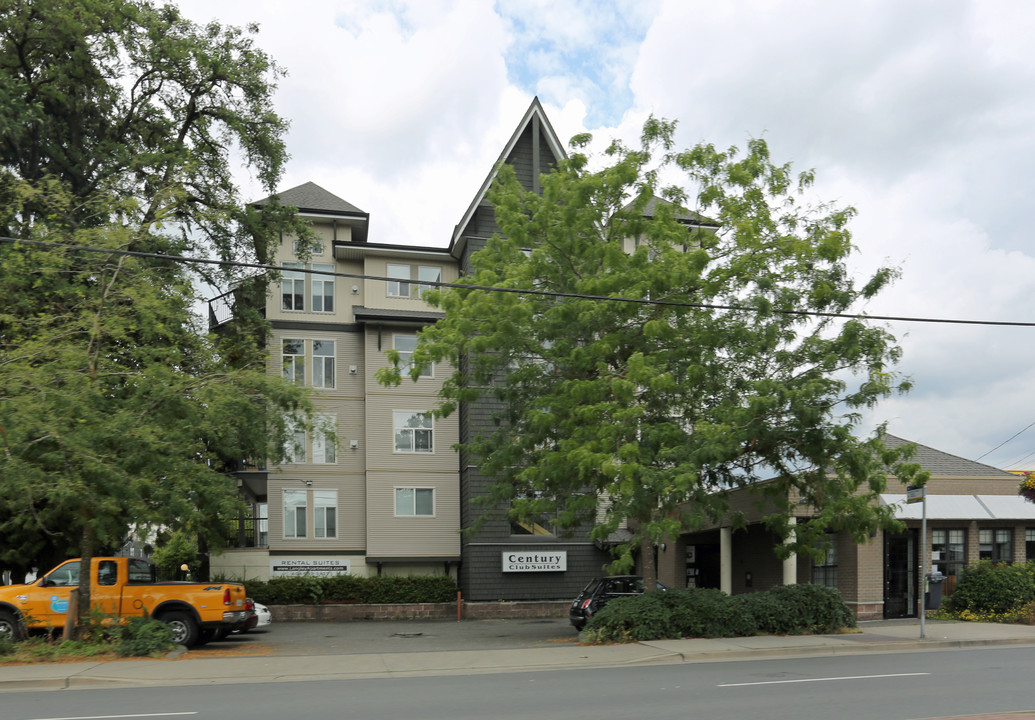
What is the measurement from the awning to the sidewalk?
5.07 m

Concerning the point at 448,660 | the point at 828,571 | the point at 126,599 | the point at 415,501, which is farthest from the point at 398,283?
the point at 448,660

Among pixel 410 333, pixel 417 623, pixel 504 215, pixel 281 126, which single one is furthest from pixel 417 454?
pixel 504 215

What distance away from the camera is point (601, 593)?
23.0 m

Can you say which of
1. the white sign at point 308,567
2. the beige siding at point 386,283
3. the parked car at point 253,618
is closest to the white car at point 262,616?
the parked car at point 253,618

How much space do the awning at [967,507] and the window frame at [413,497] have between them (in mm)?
16331

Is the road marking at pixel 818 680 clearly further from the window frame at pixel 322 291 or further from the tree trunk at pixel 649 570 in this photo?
the window frame at pixel 322 291

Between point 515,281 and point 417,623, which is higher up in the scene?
point 515,281

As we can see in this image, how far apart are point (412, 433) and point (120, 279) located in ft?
55.0

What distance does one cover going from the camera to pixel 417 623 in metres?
29.8

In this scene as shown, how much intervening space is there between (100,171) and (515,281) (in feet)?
45.7

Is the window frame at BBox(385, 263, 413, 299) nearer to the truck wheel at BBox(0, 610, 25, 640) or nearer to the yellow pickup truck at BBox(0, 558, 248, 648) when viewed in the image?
the yellow pickup truck at BBox(0, 558, 248, 648)

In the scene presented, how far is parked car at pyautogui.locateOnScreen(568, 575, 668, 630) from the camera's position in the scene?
74.7 feet

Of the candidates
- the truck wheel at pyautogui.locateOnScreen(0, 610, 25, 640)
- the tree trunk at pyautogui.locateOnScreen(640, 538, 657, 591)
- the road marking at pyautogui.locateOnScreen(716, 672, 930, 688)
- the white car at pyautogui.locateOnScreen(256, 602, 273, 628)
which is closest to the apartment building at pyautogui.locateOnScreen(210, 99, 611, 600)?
the white car at pyautogui.locateOnScreen(256, 602, 273, 628)

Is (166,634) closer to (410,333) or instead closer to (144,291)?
(144,291)
